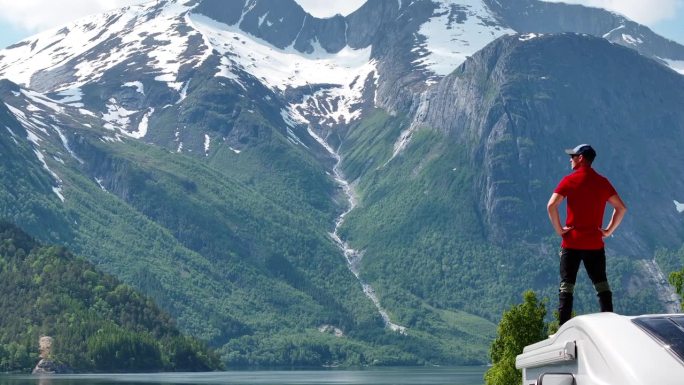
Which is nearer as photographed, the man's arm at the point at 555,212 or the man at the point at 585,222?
the man's arm at the point at 555,212

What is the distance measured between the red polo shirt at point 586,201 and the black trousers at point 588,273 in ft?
0.39

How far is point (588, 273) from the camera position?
17.0 meters

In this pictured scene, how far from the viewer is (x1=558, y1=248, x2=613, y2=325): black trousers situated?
17078mm

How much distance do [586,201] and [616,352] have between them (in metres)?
4.32

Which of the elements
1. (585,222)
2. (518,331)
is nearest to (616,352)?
(585,222)

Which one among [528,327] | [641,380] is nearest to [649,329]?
[641,380]

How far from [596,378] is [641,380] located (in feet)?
3.78

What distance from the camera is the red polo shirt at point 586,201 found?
1702 cm

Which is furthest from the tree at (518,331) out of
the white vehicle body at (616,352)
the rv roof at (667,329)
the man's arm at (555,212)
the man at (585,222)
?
Answer: the rv roof at (667,329)

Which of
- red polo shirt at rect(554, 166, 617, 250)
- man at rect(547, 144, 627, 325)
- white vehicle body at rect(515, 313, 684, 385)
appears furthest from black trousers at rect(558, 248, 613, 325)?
white vehicle body at rect(515, 313, 684, 385)

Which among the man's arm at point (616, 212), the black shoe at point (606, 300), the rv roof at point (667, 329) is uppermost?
the man's arm at point (616, 212)

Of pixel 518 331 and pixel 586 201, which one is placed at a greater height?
pixel 586 201

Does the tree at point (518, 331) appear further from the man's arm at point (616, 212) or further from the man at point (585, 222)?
the man at point (585, 222)

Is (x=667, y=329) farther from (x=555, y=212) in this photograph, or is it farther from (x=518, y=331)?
(x=518, y=331)
